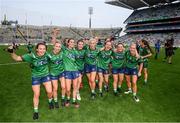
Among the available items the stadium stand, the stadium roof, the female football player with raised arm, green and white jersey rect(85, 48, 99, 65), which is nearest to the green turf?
the female football player with raised arm

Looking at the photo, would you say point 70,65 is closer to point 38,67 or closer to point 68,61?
point 68,61

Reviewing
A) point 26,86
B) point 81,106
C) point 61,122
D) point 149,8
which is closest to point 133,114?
point 81,106

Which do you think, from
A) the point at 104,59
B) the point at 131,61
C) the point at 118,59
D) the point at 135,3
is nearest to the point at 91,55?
the point at 104,59

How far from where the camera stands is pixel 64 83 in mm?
8297

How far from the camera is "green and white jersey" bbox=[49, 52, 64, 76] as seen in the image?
7830 millimetres

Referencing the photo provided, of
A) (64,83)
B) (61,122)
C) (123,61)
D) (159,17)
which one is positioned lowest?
(61,122)

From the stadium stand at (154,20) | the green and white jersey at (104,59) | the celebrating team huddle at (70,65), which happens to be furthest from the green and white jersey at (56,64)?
the stadium stand at (154,20)

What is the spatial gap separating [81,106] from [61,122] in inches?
60.6

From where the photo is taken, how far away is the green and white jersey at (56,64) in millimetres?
7830

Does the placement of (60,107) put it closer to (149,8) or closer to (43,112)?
(43,112)

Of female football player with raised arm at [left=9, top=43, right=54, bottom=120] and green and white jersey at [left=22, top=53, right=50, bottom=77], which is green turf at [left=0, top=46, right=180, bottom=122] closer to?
female football player with raised arm at [left=9, top=43, right=54, bottom=120]

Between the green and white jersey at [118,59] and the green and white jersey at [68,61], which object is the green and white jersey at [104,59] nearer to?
the green and white jersey at [118,59]

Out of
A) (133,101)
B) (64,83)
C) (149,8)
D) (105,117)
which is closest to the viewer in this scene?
(105,117)

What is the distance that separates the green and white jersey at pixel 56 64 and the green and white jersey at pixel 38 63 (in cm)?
30
